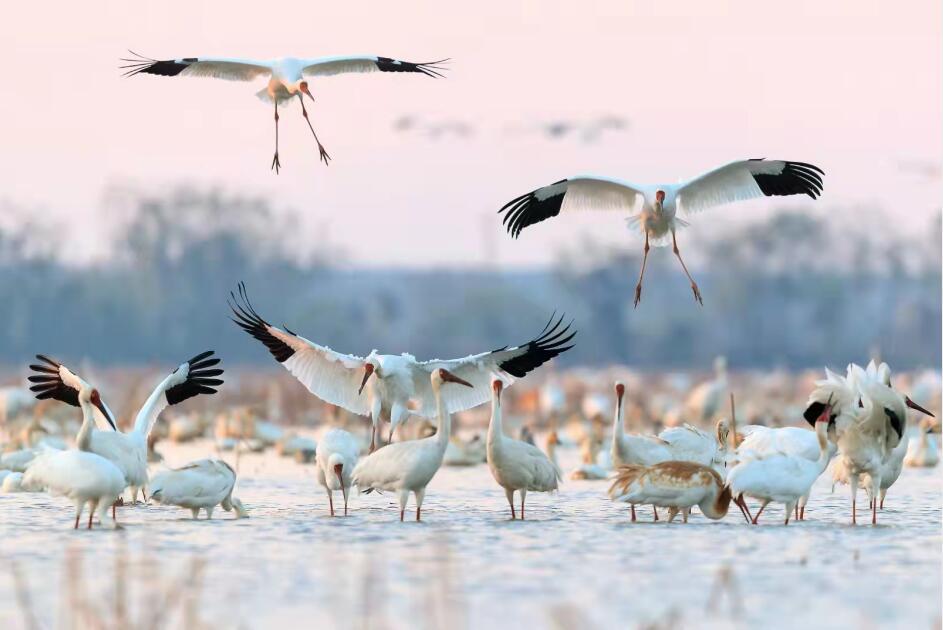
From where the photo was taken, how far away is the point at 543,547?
961 centimetres

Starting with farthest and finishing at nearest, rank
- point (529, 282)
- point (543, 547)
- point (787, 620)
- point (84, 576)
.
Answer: point (529, 282), point (543, 547), point (84, 576), point (787, 620)

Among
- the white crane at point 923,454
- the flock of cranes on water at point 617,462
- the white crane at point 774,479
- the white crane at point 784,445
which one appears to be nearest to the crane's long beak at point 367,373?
the flock of cranes on water at point 617,462

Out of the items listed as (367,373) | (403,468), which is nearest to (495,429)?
(403,468)

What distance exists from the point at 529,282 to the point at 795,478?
300 feet

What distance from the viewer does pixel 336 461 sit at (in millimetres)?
11516

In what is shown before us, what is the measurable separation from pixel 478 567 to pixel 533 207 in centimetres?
646

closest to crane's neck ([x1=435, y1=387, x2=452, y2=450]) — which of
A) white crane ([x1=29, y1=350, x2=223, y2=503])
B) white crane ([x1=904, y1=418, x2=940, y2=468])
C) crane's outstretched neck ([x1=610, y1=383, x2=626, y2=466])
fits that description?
crane's outstretched neck ([x1=610, y1=383, x2=626, y2=466])

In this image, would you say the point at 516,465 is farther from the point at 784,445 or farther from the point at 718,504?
the point at 784,445

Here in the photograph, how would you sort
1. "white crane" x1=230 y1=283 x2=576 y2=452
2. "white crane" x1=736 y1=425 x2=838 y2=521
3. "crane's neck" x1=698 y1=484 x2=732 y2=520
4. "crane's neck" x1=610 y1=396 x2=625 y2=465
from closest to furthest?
"crane's neck" x1=698 y1=484 x2=732 y2=520 < "white crane" x1=736 y1=425 x2=838 y2=521 < "crane's neck" x1=610 y1=396 x2=625 y2=465 < "white crane" x1=230 y1=283 x2=576 y2=452

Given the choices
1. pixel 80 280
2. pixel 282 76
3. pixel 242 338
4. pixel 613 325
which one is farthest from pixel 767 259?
pixel 282 76

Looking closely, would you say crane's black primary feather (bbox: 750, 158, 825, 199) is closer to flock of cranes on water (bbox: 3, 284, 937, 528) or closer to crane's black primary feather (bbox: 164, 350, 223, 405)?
flock of cranes on water (bbox: 3, 284, 937, 528)

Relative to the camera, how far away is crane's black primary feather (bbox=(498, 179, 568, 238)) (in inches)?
583

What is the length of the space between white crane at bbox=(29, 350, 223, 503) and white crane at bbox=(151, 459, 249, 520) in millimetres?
261

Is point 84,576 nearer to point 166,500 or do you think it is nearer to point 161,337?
point 166,500
